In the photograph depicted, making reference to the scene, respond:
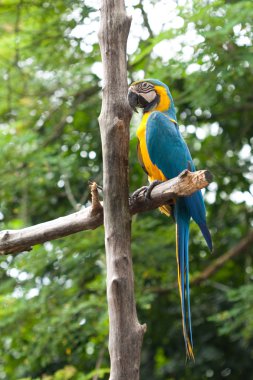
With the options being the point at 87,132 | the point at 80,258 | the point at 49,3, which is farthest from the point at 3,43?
the point at 80,258

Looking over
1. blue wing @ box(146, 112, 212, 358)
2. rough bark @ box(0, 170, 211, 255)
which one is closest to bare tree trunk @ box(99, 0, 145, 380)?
rough bark @ box(0, 170, 211, 255)

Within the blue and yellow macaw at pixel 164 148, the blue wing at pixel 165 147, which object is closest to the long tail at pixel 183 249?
the blue and yellow macaw at pixel 164 148

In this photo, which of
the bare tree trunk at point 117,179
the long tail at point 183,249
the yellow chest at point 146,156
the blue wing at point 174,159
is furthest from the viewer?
the yellow chest at point 146,156

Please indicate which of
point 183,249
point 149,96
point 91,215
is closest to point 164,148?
point 149,96

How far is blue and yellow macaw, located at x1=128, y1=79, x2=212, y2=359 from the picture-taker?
2.34m

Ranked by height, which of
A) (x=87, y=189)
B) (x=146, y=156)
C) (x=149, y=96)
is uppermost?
(x=149, y=96)

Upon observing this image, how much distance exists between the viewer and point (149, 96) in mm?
2480

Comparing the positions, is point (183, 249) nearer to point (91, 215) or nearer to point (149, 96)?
point (91, 215)

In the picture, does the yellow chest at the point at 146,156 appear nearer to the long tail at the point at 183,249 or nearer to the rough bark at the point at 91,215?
the long tail at the point at 183,249

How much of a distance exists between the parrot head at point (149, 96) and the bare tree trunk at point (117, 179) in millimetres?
456

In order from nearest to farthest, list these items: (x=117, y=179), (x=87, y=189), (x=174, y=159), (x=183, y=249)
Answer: (x=117, y=179) < (x=183, y=249) < (x=174, y=159) < (x=87, y=189)

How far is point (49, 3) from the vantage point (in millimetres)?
3803

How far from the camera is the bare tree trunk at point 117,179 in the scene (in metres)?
1.85

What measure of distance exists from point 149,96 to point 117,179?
2.07 feet
